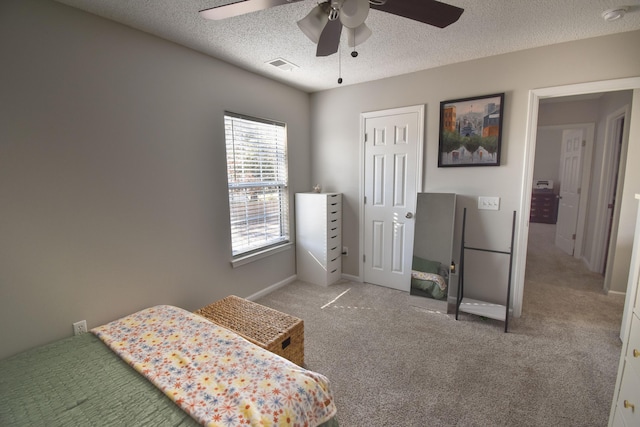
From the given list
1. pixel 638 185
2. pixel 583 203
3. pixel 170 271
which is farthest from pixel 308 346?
pixel 583 203

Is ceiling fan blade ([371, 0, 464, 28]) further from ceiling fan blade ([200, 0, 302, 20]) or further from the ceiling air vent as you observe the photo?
the ceiling air vent

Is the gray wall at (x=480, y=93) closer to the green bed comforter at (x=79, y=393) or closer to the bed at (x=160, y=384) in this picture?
the bed at (x=160, y=384)

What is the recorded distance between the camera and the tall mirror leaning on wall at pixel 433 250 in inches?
112

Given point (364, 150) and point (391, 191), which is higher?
point (364, 150)

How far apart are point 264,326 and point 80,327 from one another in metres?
1.21

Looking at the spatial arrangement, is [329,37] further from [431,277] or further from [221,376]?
[431,277]

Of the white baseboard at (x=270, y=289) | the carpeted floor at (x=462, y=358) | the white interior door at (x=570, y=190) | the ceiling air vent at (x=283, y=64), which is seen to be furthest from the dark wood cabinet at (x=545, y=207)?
the ceiling air vent at (x=283, y=64)

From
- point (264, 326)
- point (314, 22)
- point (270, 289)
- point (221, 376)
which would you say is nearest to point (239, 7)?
point (314, 22)

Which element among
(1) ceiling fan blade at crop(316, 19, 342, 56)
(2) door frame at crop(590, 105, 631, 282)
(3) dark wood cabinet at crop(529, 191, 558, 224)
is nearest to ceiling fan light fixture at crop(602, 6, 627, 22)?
(1) ceiling fan blade at crop(316, 19, 342, 56)

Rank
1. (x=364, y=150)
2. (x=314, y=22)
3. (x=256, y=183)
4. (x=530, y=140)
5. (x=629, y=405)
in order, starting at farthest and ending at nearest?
(x=364, y=150) < (x=256, y=183) < (x=530, y=140) < (x=314, y=22) < (x=629, y=405)

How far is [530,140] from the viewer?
2.52 metres

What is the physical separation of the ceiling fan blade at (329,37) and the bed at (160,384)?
1723 millimetres

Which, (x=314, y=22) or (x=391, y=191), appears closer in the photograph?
(x=314, y=22)

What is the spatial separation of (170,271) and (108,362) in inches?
37.6
